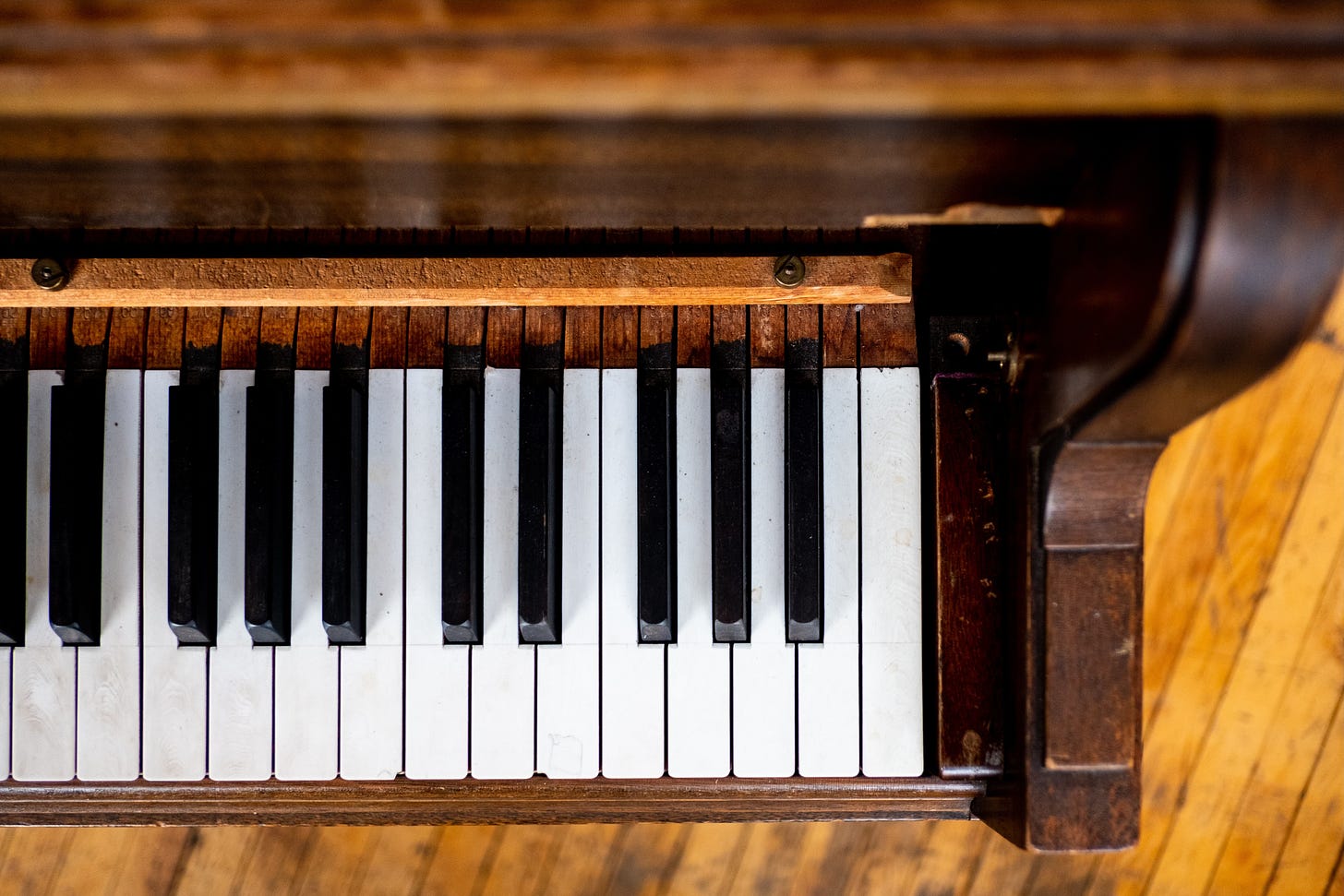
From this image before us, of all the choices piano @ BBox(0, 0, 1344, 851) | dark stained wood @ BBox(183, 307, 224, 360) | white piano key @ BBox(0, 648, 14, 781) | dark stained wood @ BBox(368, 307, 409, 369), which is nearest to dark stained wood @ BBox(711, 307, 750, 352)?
piano @ BBox(0, 0, 1344, 851)

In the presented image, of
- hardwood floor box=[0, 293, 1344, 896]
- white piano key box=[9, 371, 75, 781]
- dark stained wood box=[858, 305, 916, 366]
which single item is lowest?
hardwood floor box=[0, 293, 1344, 896]

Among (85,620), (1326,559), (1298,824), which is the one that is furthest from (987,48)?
(1298,824)

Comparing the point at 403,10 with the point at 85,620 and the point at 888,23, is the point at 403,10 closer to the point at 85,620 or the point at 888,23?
the point at 888,23

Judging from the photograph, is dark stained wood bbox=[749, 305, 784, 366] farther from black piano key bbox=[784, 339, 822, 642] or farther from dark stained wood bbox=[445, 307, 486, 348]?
Answer: dark stained wood bbox=[445, 307, 486, 348]

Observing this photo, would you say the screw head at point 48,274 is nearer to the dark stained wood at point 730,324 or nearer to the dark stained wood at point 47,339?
the dark stained wood at point 47,339

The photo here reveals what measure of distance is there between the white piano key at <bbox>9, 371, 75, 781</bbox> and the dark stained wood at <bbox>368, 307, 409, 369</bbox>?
42 centimetres

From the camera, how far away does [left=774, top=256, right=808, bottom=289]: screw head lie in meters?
1.12

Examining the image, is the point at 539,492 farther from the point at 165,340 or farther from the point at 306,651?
the point at 165,340

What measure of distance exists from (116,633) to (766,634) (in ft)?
2.81

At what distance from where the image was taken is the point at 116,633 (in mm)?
1220

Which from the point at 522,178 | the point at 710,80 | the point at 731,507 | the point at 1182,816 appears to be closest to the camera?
the point at 710,80

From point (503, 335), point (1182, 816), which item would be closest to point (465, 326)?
point (503, 335)

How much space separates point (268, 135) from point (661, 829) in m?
1.42

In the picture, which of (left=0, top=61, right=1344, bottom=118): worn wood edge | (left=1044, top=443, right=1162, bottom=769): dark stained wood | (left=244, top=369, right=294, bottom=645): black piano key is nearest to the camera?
(left=0, top=61, right=1344, bottom=118): worn wood edge
